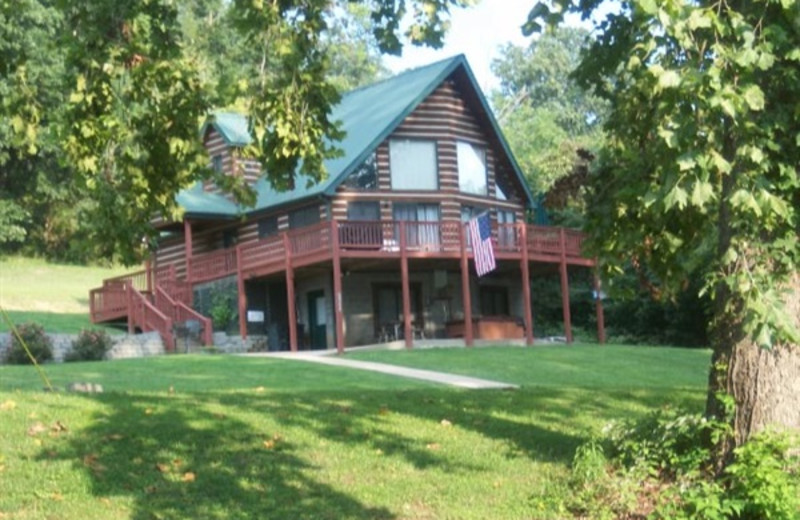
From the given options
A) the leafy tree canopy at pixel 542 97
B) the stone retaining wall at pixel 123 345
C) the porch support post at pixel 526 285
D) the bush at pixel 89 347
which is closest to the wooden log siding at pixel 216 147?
the stone retaining wall at pixel 123 345

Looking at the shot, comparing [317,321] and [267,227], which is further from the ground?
[267,227]

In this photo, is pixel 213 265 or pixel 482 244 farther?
pixel 213 265

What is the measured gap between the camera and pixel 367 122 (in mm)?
38656

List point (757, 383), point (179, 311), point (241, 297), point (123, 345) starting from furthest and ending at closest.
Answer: point (179, 311) < point (241, 297) < point (123, 345) < point (757, 383)

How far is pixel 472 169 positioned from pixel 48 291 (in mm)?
18654

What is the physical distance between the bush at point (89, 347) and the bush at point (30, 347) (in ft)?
1.85

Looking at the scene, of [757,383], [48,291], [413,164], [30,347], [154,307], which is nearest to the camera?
[757,383]

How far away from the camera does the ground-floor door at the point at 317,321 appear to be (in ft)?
126

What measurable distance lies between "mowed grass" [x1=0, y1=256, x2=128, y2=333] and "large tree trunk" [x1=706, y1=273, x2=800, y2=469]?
2681cm

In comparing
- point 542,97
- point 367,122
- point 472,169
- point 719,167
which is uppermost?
point 542,97

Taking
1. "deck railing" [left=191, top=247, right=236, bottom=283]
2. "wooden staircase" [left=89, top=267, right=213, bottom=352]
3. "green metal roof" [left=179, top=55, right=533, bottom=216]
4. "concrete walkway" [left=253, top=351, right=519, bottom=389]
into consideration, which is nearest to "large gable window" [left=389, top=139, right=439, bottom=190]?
"green metal roof" [left=179, top=55, right=533, bottom=216]

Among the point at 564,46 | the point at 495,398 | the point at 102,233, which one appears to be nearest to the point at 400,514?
the point at 102,233

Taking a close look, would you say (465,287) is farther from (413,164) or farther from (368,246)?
(413,164)

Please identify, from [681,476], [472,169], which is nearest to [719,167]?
[681,476]
